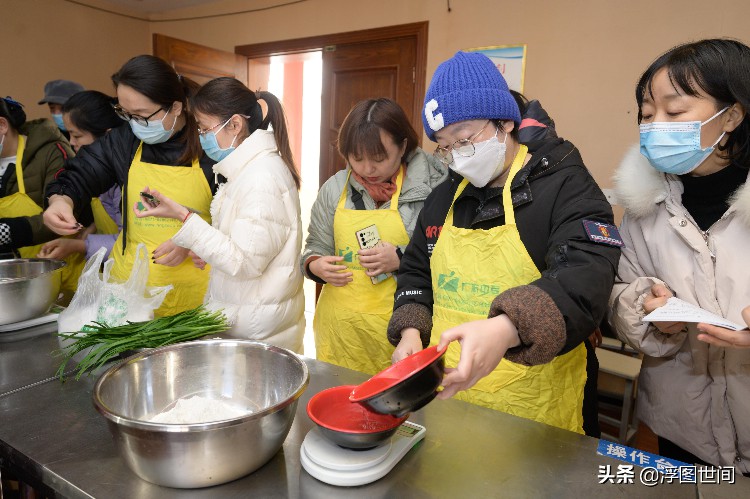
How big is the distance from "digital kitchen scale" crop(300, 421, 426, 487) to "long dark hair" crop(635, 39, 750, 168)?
1088 millimetres

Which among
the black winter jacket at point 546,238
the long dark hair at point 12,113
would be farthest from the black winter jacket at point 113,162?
the black winter jacket at point 546,238

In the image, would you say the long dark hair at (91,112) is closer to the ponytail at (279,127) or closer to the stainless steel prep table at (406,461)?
the ponytail at (279,127)

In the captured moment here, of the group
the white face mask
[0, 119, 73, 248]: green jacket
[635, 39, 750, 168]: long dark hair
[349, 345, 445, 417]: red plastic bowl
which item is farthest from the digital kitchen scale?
[0, 119, 73, 248]: green jacket

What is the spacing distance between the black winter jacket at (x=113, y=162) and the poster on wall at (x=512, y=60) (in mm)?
2392

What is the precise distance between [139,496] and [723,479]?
1.11 m

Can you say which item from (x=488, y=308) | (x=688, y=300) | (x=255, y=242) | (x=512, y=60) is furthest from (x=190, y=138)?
(x=512, y=60)

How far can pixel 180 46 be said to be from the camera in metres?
4.47

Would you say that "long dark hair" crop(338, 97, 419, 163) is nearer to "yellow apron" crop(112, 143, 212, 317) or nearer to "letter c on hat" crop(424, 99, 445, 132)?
"letter c on hat" crop(424, 99, 445, 132)

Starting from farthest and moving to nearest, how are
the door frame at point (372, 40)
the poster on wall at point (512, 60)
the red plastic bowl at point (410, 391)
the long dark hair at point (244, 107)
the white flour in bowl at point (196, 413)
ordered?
the door frame at point (372, 40) < the poster on wall at point (512, 60) < the long dark hair at point (244, 107) < the white flour in bowl at point (196, 413) < the red plastic bowl at point (410, 391)

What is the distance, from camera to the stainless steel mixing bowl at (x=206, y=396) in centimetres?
87

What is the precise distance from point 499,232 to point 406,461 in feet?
2.05

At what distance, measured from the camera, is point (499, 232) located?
134 centimetres


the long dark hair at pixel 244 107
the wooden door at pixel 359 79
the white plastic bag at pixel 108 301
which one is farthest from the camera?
the wooden door at pixel 359 79

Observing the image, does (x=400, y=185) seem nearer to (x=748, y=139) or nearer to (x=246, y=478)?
(x=748, y=139)
